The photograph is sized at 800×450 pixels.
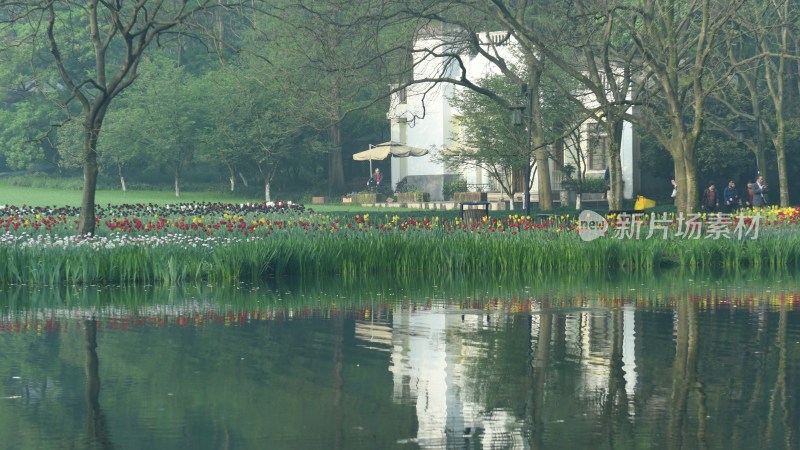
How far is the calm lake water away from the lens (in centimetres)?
823

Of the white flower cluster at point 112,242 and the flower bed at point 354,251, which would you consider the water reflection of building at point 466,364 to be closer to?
the flower bed at point 354,251

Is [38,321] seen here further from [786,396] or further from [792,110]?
[792,110]

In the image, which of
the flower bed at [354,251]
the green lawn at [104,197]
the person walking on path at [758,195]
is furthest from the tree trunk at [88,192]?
the green lawn at [104,197]

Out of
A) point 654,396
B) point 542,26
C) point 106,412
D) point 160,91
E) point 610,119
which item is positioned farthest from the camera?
point 160,91

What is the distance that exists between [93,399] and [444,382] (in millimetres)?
2823

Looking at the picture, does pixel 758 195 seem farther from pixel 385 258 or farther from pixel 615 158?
pixel 385 258

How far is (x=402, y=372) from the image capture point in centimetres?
1083

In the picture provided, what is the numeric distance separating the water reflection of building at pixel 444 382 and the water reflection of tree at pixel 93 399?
2.06m

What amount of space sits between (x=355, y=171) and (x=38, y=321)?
6089 centimetres

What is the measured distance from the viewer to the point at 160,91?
62.6 metres

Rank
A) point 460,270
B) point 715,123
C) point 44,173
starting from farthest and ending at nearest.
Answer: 1. point 44,173
2. point 715,123
3. point 460,270

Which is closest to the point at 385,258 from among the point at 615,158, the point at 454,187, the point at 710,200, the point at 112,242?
the point at 112,242

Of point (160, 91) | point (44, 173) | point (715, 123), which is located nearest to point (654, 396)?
point (715, 123)

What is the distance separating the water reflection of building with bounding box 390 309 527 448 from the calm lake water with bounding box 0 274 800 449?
0.08 ft
